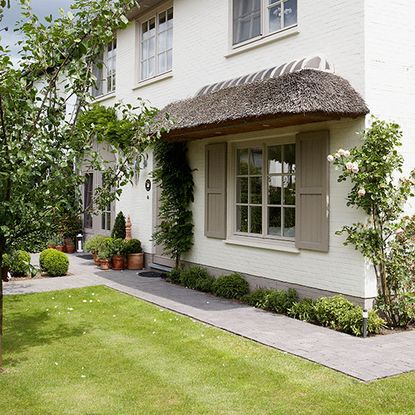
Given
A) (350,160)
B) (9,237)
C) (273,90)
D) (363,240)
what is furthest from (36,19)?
(363,240)

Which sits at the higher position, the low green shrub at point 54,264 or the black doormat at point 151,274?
the low green shrub at point 54,264

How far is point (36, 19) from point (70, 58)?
0.51 m

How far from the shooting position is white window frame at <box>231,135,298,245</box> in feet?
30.1

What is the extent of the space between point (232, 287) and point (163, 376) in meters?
4.17

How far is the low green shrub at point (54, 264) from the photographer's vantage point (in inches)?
467

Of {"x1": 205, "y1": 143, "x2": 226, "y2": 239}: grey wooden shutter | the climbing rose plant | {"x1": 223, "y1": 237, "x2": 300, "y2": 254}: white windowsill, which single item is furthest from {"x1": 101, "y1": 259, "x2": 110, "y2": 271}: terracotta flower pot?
the climbing rose plant

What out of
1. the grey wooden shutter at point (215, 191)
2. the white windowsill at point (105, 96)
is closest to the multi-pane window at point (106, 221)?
the white windowsill at point (105, 96)

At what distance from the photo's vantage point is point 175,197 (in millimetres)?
11453

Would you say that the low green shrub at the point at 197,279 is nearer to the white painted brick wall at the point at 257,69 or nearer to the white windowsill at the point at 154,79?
the white painted brick wall at the point at 257,69

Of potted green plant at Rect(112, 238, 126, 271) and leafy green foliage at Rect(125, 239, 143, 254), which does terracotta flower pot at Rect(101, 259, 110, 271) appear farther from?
leafy green foliage at Rect(125, 239, 143, 254)

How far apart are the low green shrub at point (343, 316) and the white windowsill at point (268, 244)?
1179 mm

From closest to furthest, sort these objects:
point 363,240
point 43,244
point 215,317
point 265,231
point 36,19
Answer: point 36,19
point 43,244
point 363,240
point 215,317
point 265,231

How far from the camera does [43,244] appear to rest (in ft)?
20.8

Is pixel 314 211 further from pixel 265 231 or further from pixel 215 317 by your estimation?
pixel 215 317
